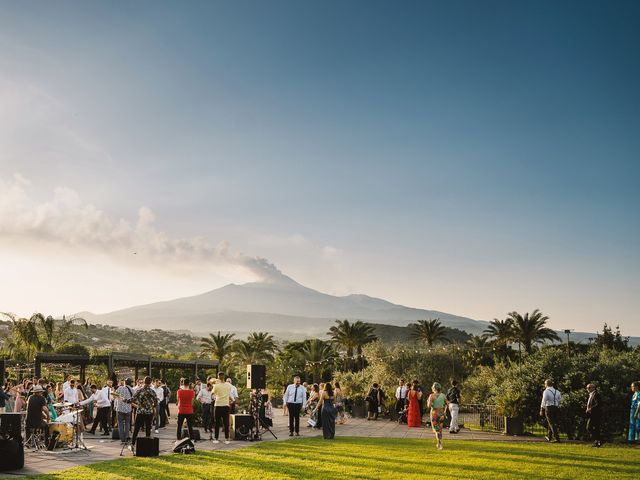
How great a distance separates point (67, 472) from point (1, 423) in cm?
292

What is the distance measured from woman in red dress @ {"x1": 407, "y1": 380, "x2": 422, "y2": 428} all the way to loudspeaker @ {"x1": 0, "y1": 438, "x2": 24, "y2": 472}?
13.5 meters

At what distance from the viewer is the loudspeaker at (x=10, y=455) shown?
38.0ft

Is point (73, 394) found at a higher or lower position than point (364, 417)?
higher

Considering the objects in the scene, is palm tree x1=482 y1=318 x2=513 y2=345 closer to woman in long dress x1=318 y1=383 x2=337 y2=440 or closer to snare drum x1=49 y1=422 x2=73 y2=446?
woman in long dress x1=318 y1=383 x2=337 y2=440

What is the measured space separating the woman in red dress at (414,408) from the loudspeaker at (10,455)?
533 inches

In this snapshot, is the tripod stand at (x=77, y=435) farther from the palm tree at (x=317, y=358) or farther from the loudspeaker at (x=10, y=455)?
the palm tree at (x=317, y=358)

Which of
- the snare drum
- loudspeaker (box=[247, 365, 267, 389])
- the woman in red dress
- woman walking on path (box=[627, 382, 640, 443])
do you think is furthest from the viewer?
the woman in red dress

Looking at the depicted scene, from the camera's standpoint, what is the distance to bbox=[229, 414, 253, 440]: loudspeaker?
56.9ft

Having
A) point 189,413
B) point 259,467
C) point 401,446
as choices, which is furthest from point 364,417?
point 259,467

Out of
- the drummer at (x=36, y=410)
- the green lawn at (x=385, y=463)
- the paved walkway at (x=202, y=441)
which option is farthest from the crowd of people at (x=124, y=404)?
the green lawn at (x=385, y=463)

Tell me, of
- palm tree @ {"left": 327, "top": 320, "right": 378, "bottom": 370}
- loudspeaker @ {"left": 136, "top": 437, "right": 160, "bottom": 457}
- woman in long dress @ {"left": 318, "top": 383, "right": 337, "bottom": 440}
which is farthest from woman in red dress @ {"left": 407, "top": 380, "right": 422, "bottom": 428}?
palm tree @ {"left": 327, "top": 320, "right": 378, "bottom": 370}

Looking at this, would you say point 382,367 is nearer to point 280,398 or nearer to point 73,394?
point 280,398

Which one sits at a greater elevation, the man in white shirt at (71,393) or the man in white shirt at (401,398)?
the man in white shirt at (71,393)

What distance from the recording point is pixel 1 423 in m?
13.4
